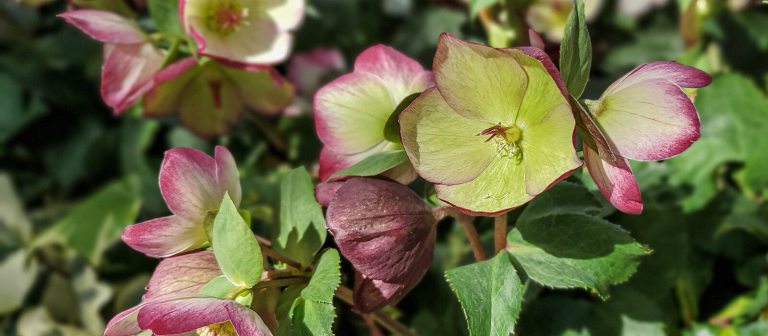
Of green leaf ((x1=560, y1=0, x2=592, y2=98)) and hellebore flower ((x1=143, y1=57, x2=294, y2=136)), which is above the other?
green leaf ((x1=560, y1=0, x2=592, y2=98))

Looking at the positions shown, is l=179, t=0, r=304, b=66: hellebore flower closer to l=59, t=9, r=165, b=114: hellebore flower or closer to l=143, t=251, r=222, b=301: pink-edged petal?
l=59, t=9, r=165, b=114: hellebore flower

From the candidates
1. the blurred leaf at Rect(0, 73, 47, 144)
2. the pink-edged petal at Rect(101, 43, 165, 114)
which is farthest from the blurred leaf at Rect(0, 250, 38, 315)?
the pink-edged petal at Rect(101, 43, 165, 114)

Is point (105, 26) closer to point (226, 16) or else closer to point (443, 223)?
point (226, 16)

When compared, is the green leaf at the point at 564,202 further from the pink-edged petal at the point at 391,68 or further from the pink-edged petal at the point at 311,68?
the pink-edged petal at the point at 311,68

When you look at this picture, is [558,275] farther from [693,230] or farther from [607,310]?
[693,230]

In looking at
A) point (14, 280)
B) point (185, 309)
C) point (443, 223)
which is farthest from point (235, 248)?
point (14, 280)

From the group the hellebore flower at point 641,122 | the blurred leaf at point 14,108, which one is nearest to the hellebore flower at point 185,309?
the hellebore flower at point 641,122
